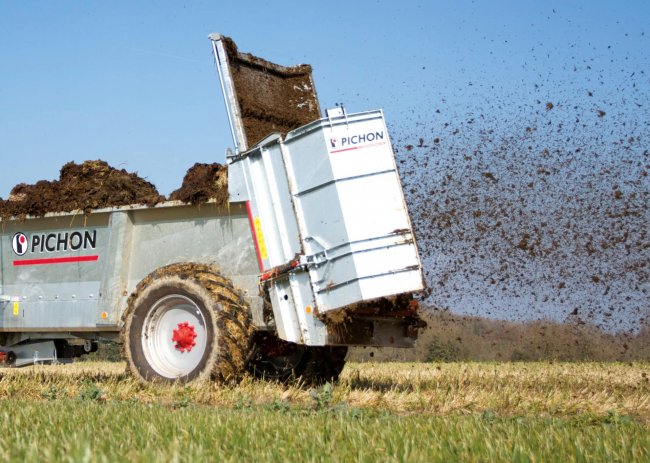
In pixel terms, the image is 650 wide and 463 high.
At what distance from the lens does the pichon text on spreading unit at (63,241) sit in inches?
411

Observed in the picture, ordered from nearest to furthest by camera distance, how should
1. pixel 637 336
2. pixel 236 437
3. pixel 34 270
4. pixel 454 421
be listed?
pixel 236 437
pixel 454 421
pixel 34 270
pixel 637 336

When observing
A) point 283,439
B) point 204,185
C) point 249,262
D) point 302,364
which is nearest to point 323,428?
point 283,439

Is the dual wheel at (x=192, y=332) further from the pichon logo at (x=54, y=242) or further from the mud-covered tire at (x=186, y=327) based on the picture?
the pichon logo at (x=54, y=242)

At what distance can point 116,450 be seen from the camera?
161 inches

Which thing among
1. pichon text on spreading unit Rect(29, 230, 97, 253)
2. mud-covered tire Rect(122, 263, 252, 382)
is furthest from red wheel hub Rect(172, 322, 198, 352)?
pichon text on spreading unit Rect(29, 230, 97, 253)

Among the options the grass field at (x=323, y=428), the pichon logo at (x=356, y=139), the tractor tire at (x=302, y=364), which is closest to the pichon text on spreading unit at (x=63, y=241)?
the grass field at (x=323, y=428)

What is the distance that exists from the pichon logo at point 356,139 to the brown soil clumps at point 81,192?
2.29 m

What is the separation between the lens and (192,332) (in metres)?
9.38

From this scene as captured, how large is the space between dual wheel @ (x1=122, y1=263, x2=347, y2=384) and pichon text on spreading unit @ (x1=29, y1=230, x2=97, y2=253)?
47.7 inches

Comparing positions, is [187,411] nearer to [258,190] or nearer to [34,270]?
[258,190]

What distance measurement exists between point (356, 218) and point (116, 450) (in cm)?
470

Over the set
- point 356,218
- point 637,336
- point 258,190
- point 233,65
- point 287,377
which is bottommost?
point 637,336

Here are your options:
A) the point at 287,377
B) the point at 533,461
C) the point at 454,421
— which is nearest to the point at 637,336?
the point at 287,377

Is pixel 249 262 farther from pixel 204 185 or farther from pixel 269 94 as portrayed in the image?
pixel 269 94
